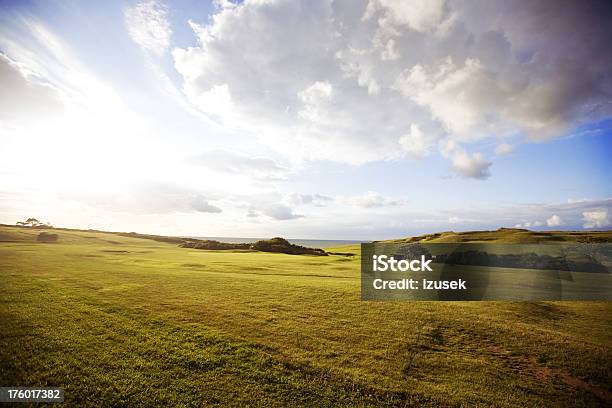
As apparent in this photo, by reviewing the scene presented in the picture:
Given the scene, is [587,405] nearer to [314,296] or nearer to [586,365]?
[586,365]

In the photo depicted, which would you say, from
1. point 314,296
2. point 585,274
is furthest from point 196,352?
point 585,274

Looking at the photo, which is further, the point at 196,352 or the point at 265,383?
the point at 196,352

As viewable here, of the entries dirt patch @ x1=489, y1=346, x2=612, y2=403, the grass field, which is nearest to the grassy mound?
the grass field

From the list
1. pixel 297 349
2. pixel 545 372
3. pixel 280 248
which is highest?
pixel 297 349

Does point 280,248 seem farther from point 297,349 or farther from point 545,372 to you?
point 545,372

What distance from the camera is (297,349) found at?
1249cm

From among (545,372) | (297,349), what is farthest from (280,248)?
(545,372)

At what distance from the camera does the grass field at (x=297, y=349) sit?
9555mm

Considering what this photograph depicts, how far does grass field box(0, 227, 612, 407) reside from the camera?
9555 millimetres

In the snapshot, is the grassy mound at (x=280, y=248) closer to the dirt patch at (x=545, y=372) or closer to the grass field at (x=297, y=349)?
the grass field at (x=297, y=349)

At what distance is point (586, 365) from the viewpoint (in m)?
11.6

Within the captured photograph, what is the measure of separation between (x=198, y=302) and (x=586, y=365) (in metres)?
20.7

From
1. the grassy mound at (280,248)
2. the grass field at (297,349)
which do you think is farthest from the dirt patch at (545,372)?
the grassy mound at (280,248)

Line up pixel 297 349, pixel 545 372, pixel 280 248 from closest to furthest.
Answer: pixel 545 372
pixel 297 349
pixel 280 248
